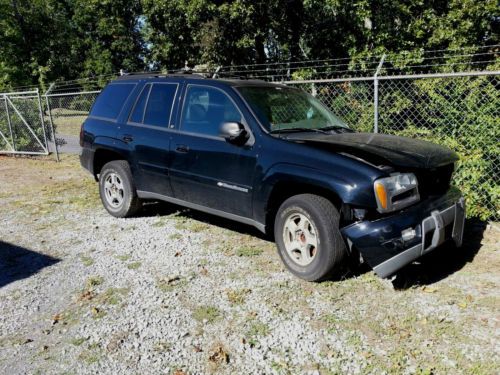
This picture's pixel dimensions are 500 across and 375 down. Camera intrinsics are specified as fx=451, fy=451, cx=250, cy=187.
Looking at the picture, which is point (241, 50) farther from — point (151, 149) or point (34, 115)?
point (151, 149)

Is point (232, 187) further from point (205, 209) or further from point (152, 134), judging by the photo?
point (152, 134)

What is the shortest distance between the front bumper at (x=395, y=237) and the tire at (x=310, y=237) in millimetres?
151

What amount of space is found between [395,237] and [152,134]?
3197mm

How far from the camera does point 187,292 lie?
417 centimetres

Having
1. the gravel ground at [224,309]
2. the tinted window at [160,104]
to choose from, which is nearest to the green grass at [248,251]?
the gravel ground at [224,309]

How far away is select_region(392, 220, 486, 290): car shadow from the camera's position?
4.21 m

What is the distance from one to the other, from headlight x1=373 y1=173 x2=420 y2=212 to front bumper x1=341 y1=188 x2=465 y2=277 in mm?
80

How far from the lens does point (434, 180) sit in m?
4.23

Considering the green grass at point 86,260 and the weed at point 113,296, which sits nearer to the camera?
the weed at point 113,296

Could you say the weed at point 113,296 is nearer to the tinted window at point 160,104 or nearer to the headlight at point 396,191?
the tinted window at point 160,104

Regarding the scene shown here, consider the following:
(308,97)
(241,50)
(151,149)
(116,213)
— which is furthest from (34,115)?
(308,97)

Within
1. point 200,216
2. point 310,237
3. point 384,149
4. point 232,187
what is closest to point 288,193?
point 310,237

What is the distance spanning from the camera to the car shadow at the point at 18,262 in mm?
4668

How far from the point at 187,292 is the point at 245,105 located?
1963 mm
